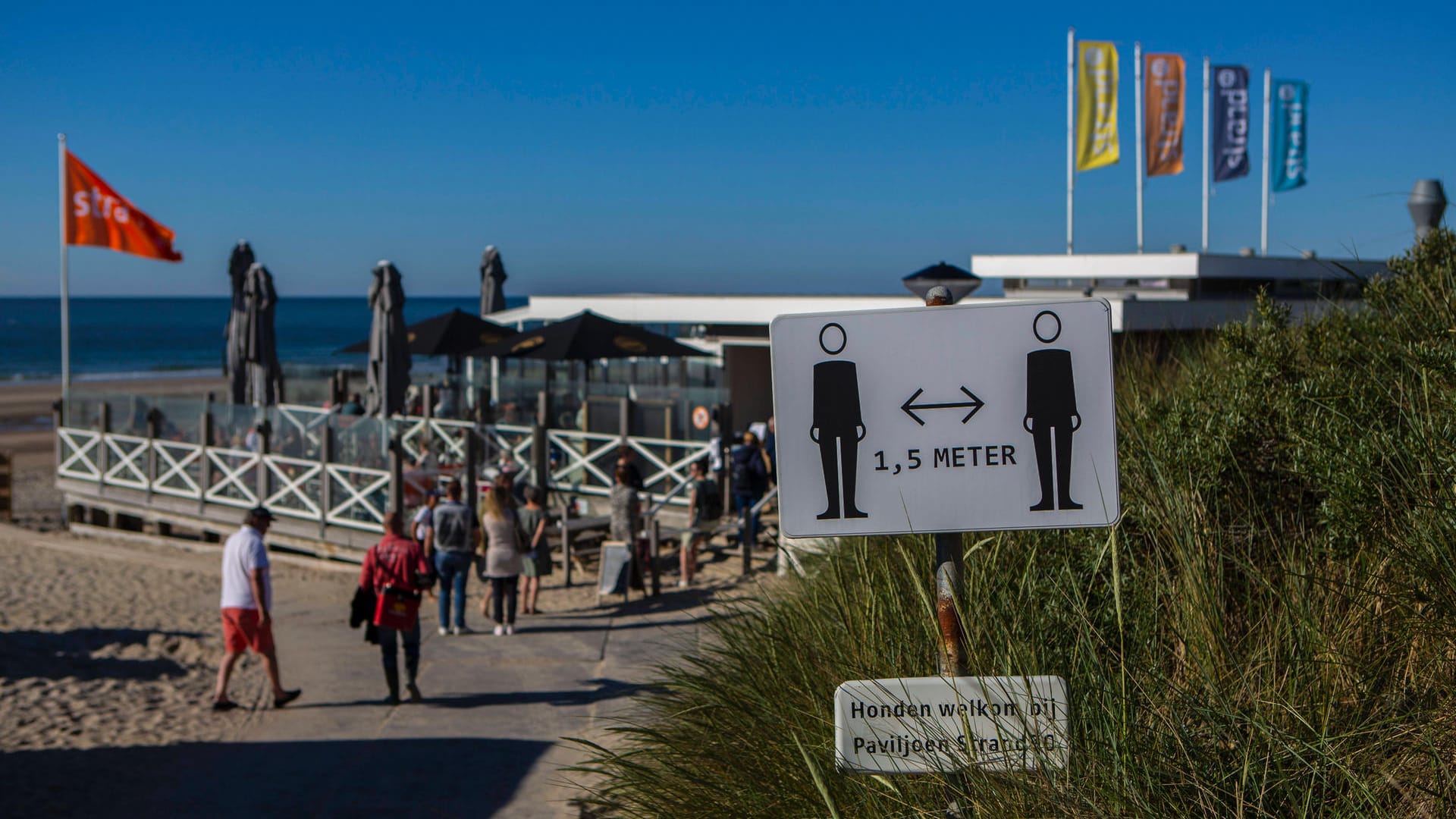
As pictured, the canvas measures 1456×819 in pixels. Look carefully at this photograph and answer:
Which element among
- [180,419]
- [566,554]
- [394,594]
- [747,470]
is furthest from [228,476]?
[394,594]

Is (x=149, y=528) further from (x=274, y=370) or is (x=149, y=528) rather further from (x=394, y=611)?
(x=394, y=611)

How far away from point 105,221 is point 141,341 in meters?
89.1

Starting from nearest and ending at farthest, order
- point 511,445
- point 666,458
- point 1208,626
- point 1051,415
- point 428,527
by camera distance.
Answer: point 1051,415 < point 1208,626 < point 428,527 < point 666,458 < point 511,445

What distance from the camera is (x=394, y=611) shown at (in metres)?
8.59

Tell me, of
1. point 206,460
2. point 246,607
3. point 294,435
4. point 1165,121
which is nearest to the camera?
point 246,607

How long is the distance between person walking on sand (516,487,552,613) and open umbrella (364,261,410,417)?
6.03 metres

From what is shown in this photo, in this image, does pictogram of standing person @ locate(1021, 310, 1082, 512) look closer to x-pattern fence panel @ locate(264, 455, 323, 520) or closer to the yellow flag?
x-pattern fence panel @ locate(264, 455, 323, 520)

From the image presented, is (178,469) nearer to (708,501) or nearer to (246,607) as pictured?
(708,501)

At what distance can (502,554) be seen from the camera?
35.6 ft

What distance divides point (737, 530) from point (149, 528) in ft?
33.5

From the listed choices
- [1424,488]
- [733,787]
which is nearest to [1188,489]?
[1424,488]

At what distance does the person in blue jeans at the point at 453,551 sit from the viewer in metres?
10.8

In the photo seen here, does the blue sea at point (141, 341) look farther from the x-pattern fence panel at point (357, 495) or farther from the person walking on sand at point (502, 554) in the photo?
the person walking on sand at point (502, 554)

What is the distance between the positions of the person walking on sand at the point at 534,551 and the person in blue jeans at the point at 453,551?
0.79 m
